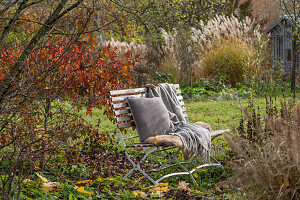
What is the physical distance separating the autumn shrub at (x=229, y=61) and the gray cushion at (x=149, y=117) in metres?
7.08

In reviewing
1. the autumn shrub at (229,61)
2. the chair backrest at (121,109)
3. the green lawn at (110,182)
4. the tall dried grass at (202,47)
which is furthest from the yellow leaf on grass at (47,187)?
the autumn shrub at (229,61)

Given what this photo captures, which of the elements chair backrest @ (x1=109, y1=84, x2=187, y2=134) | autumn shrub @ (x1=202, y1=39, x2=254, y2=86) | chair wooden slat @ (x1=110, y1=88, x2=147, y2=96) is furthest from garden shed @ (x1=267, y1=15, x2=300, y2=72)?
chair backrest @ (x1=109, y1=84, x2=187, y2=134)

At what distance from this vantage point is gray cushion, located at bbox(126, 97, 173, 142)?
4645mm

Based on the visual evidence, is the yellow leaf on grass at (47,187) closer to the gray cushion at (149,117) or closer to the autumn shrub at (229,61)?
the gray cushion at (149,117)

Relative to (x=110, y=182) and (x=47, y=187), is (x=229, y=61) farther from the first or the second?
(x=47, y=187)

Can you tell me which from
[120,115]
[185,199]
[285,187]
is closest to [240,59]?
[120,115]

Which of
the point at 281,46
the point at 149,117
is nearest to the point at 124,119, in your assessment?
the point at 149,117

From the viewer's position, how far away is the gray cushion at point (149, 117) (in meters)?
4.64

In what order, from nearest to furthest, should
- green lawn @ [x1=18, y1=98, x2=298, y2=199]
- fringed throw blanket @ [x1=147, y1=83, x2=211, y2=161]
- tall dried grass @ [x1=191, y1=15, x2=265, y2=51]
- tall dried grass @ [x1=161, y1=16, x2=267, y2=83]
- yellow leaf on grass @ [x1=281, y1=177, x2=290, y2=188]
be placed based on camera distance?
yellow leaf on grass @ [x1=281, y1=177, x2=290, y2=188]
green lawn @ [x1=18, y1=98, x2=298, y2=199]
fringed throw blanket @ [x1=147, y1=83, x2=211, y2=161]
tall dried grass @ [x1=161, y1=16, x2=267, y2=83]
tall dried grass @ [x1=191, y1=15, x2=265, y2=51]

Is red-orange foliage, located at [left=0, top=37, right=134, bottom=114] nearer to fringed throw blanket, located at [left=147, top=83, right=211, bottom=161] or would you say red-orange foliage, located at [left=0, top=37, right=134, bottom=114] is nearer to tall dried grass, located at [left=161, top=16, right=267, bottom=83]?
fringed throw blanket, located at [left=147, top=83, right=211, bottom=161]

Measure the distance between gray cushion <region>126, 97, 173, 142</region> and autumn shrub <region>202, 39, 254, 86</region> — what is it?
7.08 meters

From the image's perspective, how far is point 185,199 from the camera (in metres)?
3.43

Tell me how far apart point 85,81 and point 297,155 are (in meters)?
2.93

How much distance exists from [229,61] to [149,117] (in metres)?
7.76
